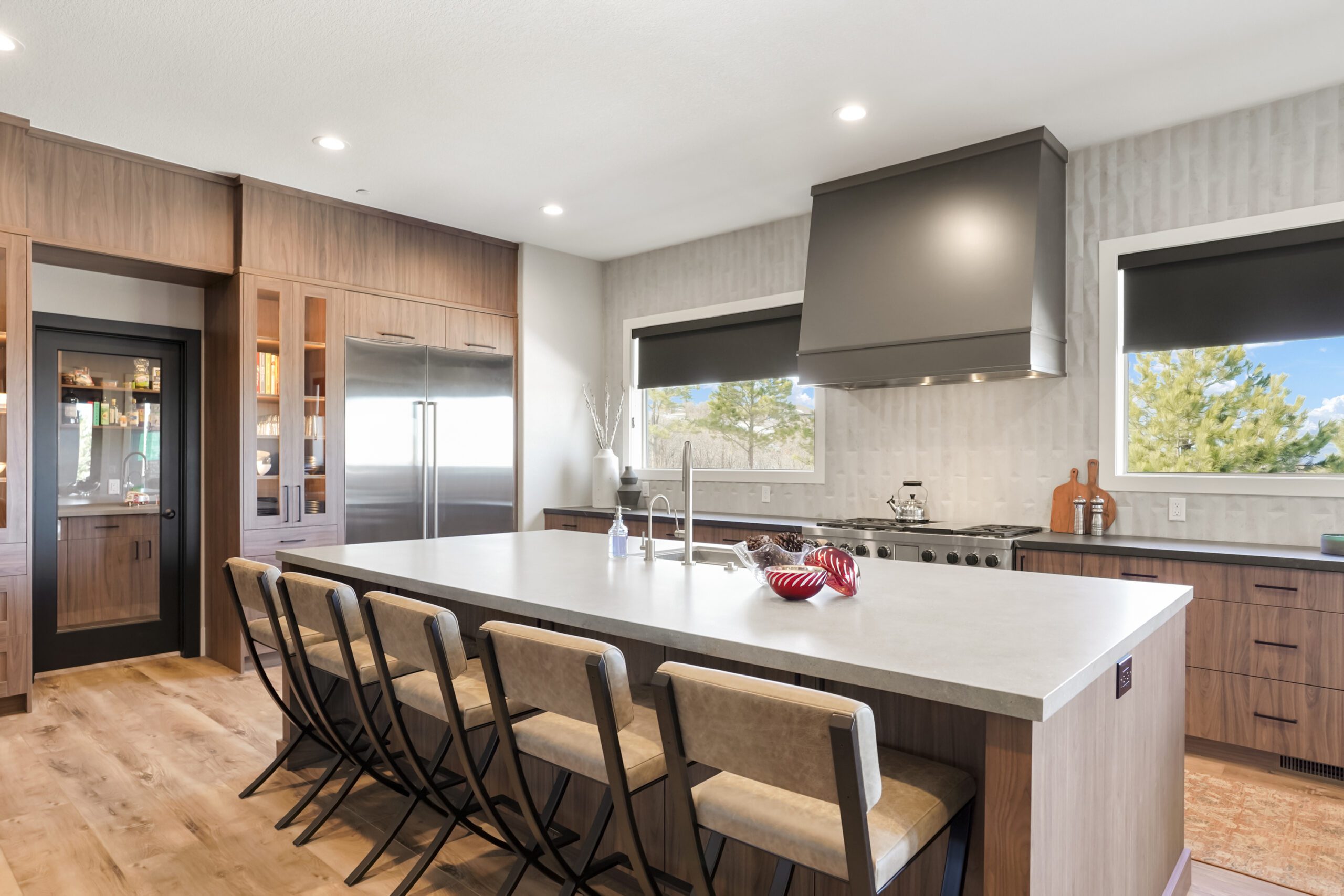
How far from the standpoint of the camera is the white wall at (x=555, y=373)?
5711 millimetres

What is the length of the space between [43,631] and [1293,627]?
576 centimetres

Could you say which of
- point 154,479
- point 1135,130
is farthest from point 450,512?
point 1135,130

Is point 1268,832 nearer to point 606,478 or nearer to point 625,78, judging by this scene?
point 625,78

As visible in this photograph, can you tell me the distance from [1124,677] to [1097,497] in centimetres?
245

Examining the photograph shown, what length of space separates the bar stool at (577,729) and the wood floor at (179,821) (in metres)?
0.52

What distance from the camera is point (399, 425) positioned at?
197 inches

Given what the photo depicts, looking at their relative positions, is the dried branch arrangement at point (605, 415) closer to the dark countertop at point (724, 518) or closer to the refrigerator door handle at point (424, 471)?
the dark countertop at point (724, 518)

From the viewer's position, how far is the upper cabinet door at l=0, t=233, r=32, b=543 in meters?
3.62

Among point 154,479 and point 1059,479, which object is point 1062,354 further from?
point 154,479

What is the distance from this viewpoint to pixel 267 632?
267 cm

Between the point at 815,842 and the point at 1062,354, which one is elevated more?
the point at 1062,354

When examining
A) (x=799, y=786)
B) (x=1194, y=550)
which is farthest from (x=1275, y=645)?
(x=799, y=786)

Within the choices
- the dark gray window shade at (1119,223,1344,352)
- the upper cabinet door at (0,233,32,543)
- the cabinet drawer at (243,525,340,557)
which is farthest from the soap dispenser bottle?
the upper cabinet door at (0,233,32,543)

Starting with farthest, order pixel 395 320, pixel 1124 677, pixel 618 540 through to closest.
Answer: pixel 395 320
pixel 618 540
pixel 1124 677
